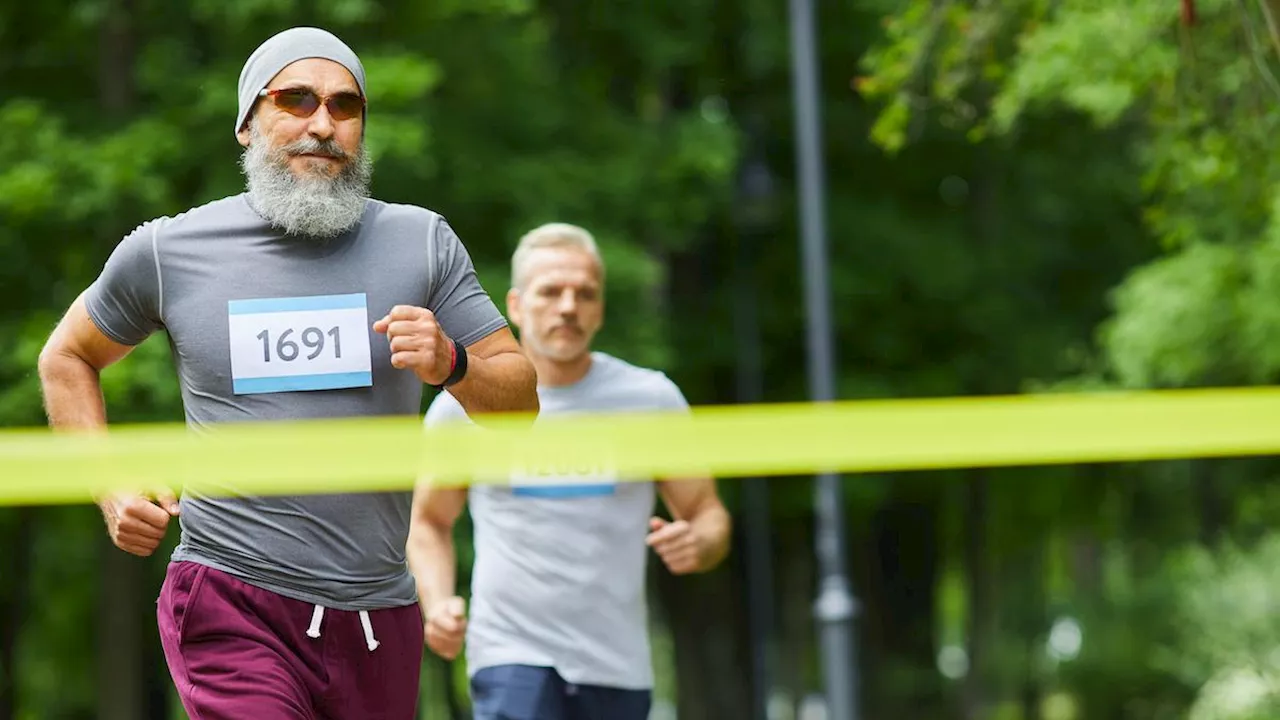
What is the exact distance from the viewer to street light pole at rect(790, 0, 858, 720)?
47.0ft

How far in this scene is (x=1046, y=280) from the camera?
870 inches

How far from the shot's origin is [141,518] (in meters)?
4.03

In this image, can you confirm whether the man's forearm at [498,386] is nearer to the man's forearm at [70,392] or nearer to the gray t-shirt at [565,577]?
the man's forearm at [70,392]

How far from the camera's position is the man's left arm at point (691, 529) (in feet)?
19.4

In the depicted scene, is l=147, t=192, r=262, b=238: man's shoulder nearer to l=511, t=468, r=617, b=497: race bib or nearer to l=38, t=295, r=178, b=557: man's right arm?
l=38, t=295, r=178, b=557: man's right arm

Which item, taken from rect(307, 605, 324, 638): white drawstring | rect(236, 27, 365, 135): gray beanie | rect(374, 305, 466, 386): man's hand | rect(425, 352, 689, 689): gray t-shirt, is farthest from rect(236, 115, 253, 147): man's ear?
rect(425, 352, 689, 689): gray t-shirt

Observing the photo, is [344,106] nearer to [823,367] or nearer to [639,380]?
[639,380]

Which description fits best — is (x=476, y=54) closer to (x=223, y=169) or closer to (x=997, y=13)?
(x=223, y=169)

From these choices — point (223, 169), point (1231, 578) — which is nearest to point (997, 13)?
point (223, 169)

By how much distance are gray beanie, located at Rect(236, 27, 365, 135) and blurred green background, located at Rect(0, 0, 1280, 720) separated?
20.5 ft

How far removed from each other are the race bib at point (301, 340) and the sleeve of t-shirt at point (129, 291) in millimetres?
200

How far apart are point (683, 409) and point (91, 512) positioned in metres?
13.5

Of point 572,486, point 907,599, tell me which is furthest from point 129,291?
point 907,599

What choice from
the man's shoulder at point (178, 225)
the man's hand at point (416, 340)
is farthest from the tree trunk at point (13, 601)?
the man's hand at point (416, 340)
